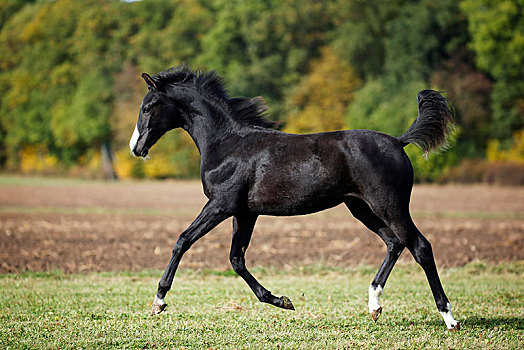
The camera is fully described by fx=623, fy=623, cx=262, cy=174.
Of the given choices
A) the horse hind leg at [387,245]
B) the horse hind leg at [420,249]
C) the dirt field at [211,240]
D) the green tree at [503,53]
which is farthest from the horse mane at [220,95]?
the green tree at [503,53]

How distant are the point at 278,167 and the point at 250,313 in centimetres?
213

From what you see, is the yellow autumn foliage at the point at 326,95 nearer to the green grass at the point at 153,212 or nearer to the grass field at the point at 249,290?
the green grass at the point at 153,212

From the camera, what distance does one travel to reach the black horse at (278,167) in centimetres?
700

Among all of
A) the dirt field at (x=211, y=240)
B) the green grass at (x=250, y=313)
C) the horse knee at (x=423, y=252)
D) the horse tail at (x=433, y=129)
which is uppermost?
the horse tail at (x=433, y=129)

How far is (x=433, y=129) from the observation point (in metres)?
7.58

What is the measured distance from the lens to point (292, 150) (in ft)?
23.8

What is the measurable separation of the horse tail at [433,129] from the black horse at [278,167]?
0.01 m

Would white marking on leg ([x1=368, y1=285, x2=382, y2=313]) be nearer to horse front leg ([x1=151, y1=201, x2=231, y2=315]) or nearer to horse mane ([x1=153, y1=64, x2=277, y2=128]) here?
horse front leg ([x1=151, y1=201, x2=231, y2=315])

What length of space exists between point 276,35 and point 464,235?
49.1 metres

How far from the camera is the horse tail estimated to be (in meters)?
7.55

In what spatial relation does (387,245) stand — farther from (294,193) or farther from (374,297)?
→ (294,193)

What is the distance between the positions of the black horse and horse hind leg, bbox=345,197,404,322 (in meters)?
0.01

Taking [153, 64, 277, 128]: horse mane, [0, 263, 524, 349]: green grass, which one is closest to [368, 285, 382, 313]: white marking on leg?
[0, 263, 524, 349]: green grass

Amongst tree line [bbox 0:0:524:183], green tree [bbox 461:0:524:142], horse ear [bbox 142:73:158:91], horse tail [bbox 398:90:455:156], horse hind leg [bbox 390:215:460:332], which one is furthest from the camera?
tree line [bbox 0:0:524:183]
